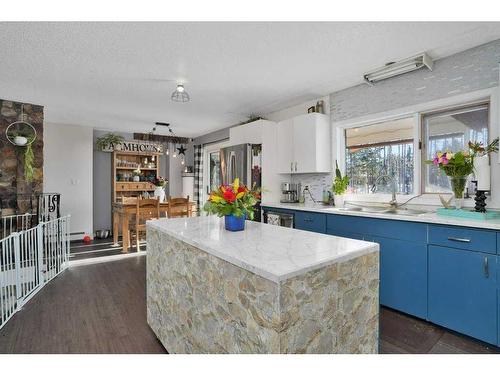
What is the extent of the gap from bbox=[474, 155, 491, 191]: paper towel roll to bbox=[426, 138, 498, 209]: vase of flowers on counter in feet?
0.14

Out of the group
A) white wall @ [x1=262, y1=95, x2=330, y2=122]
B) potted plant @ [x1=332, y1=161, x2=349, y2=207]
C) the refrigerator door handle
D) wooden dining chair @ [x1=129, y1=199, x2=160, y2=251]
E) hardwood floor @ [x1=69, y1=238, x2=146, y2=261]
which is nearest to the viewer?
potted plant @ [x1=332, y1=161, x2=349, y2=207]

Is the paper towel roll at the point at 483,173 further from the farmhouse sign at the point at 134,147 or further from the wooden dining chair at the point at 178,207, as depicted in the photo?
the farmhouse sign at the point at 134,147

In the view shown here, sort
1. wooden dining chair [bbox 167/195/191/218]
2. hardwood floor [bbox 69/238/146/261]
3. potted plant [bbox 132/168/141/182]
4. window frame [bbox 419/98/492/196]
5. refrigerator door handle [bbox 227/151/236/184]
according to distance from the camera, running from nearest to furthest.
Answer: window frame [bbox 419/98/492/196] < refrigerator door handle [bbox 227/151/236/184] < hardwood floor [bbox 69/238/146/261] < wooden dining chair [bbox 167/195/191/218] < potted plant [bbox 132/168/141/182]

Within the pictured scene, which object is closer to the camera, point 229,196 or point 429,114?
point 229,196

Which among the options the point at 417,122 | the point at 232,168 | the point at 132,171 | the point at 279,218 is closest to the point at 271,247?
the point at 279,218

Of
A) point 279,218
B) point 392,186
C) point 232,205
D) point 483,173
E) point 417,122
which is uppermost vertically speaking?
point 417,122

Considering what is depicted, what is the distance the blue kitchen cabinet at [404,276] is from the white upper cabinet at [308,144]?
135 cm

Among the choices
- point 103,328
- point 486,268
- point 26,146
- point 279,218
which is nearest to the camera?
point 486,268

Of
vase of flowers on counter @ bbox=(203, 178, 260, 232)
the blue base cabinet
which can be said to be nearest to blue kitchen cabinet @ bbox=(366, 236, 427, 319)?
the blue base cabinet

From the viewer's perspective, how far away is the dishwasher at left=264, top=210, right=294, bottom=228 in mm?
3524

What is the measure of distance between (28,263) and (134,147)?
372cm

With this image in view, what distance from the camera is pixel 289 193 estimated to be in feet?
13.5

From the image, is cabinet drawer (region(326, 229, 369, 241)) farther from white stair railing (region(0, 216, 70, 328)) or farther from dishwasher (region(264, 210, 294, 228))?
white stair railing (region(0, 216, 70, 328))

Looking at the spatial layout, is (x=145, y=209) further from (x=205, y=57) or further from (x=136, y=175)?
(x=205, y=57)
